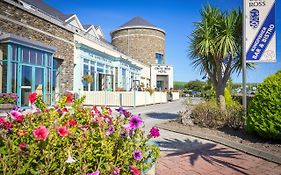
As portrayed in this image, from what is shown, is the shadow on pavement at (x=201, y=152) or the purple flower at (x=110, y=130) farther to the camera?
the shadow on pavement at (x=201, y=152)

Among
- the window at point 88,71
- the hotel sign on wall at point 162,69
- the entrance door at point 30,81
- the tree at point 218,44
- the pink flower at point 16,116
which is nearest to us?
the pink flower at point 16,116

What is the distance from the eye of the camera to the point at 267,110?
5.54 metres

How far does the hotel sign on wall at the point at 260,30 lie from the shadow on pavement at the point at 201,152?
130 inches

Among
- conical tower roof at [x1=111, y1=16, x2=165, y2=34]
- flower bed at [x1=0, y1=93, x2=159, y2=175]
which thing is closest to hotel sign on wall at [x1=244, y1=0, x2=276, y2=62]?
flower bed at [x1=0, y1=93, x2=159, y2=175]

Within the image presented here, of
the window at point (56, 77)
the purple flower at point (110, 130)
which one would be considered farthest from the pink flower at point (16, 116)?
the window at point (56, 77)

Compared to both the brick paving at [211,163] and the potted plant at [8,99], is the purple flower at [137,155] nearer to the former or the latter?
the brick paving at [211,163]

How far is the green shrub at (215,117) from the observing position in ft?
25.2

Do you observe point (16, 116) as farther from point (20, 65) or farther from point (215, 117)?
point (20, 65)

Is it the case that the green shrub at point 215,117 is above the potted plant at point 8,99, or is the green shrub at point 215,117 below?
below

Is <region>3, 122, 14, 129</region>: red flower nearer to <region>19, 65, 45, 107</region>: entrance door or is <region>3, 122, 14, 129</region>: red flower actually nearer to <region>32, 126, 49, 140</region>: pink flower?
<region>32, 126, 49, 140</region>: pink flower

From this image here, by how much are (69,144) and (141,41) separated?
41.2 metres

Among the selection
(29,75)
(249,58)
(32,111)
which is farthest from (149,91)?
(32,111)

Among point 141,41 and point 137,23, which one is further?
point 137,23

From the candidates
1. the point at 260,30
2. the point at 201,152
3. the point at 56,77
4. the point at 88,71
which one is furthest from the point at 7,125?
the point at 88,71
